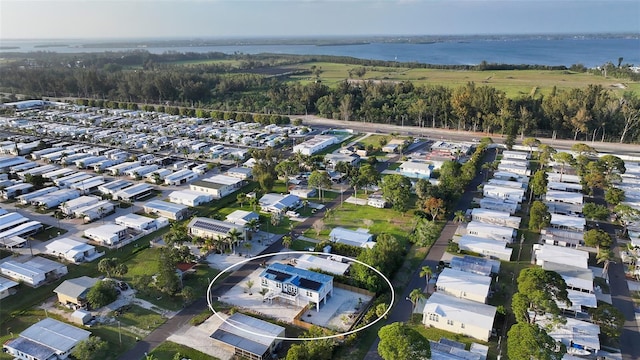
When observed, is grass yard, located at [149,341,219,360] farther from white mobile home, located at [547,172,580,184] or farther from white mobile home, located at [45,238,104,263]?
white mobile home, located at [547,172,580,184]

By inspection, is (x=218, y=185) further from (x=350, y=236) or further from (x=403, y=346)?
(x=403, y=346)

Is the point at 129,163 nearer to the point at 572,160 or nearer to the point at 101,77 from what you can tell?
the point at 572,160

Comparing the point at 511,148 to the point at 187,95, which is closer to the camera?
the point at 511,148

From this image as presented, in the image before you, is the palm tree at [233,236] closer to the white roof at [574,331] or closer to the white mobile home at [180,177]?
the white mobile home at [180,177]

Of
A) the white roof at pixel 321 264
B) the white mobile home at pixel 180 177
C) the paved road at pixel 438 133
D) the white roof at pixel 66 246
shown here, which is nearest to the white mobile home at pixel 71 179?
the white mobile home at pixel 180 177

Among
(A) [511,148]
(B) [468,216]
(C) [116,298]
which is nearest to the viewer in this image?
(C) [116,298]

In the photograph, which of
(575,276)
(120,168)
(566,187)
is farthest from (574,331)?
(120,168)

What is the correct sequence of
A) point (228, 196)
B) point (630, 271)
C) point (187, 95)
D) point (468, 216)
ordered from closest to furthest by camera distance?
1. point (630, 271)
2. point (468, 216)
3. point (228, 196)
4. point (187, 95)

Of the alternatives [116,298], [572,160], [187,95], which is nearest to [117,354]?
[116,298]
